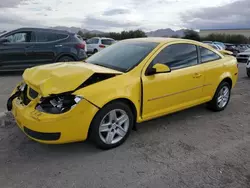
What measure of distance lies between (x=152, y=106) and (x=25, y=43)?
667 cm

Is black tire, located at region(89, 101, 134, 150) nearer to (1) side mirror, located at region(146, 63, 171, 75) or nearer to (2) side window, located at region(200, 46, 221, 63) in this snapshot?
(1) side mirror, located at region(146, 63, 171, 75)

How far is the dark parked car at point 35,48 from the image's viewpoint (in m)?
8.91

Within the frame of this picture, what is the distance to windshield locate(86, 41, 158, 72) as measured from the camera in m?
4.02

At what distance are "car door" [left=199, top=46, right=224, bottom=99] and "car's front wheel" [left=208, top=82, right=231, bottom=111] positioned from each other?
18 centimetres

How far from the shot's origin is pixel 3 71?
9914mm

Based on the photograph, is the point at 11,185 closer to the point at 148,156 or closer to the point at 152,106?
the point at 148,156

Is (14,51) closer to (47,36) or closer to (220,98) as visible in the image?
(47,36)

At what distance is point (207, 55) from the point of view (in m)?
5.04

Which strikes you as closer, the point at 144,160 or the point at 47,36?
the point at 144,160

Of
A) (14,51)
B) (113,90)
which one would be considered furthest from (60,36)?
(113,90)

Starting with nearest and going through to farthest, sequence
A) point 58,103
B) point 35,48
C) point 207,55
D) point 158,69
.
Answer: point 58,103 < point 158,69 < point 207,55 < point 35,48

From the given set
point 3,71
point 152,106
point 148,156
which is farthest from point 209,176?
point 3,71

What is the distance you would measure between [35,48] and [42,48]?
237mm

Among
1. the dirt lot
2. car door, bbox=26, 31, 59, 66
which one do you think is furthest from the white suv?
the dirt lot
